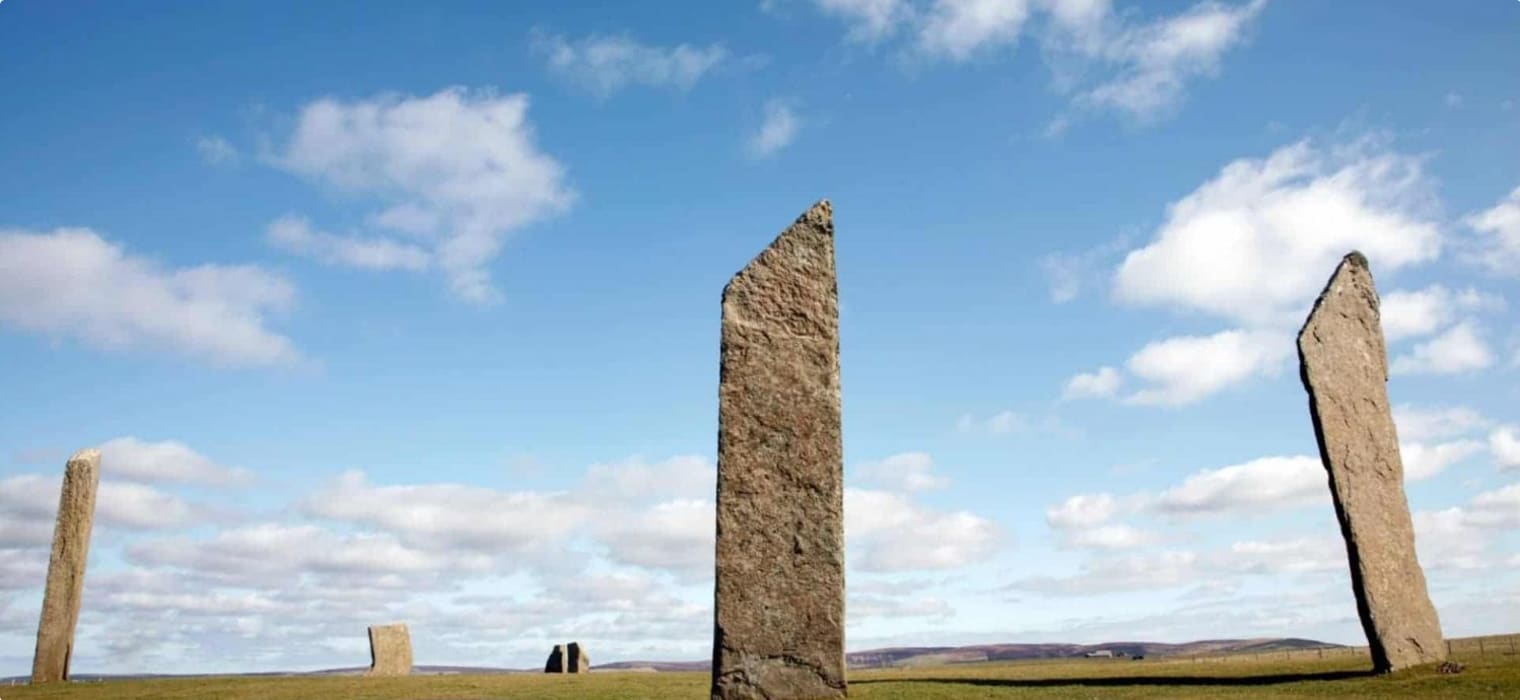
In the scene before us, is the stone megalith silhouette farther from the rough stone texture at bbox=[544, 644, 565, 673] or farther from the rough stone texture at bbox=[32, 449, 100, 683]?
the rough stone texture at bbox=[32, 449, 100, 683]

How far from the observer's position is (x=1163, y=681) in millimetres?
16328

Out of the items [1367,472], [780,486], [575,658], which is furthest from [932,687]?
[575,658]

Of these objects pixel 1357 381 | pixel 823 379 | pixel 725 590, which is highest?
pixel 1357 381

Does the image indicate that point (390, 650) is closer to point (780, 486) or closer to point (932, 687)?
point (932, 687)

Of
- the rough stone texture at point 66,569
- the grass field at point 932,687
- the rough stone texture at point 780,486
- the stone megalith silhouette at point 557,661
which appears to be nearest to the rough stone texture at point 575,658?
the stone megalith silhouette at point 557,661

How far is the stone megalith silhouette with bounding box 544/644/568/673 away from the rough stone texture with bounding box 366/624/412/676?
12.8ft

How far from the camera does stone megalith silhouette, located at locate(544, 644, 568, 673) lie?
28.8 m

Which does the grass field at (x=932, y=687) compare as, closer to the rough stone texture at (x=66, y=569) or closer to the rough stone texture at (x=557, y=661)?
the rough stone texture at (x=66, y=569)

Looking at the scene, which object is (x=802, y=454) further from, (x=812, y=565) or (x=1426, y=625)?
(x=1426, y=625)

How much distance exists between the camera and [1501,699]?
40.3 ft

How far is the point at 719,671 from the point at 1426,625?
38.0ft

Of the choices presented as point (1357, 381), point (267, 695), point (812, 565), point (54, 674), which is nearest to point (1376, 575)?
point (1357, 381)

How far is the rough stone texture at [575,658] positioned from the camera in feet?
94.0

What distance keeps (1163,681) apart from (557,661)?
1742 centimetres
